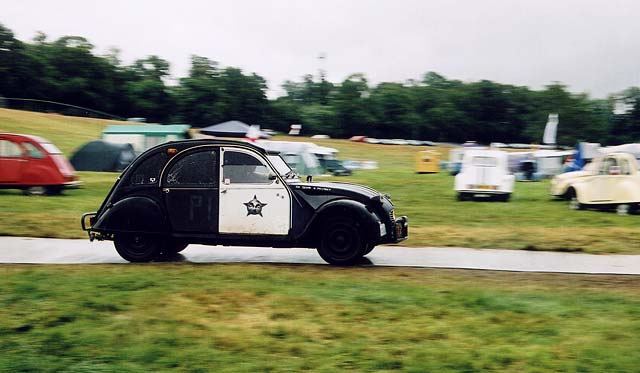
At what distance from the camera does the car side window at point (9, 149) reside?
68.1ft

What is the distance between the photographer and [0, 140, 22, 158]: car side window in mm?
20750

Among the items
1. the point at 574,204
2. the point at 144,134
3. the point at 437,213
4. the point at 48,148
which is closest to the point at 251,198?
the point at 437,213

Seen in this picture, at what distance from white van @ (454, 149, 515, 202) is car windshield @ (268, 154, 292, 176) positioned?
39.8 ft

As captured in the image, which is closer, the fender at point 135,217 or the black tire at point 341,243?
the black tire at point 341,243

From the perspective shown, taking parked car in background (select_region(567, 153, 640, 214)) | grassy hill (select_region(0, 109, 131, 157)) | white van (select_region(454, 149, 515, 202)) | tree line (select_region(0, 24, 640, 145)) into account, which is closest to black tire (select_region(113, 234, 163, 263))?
white van (select_region(454, 149, 515, 202))

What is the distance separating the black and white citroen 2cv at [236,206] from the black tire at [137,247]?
54 mm

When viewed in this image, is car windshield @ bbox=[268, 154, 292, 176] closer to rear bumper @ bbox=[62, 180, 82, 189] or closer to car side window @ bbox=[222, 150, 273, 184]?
car side window @ bbox=[222, 150, 273, 184]

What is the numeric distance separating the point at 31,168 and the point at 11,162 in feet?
1.93

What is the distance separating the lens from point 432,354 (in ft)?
19.1

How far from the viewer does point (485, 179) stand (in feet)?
71.7

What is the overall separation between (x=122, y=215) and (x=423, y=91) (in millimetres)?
27998

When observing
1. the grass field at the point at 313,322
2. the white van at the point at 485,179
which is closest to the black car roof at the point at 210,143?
the grass field at the point at 313,322

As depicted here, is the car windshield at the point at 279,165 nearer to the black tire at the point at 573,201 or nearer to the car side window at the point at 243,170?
the car side window at the point at 243,170

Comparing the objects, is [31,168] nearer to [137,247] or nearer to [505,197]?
[137,247]
